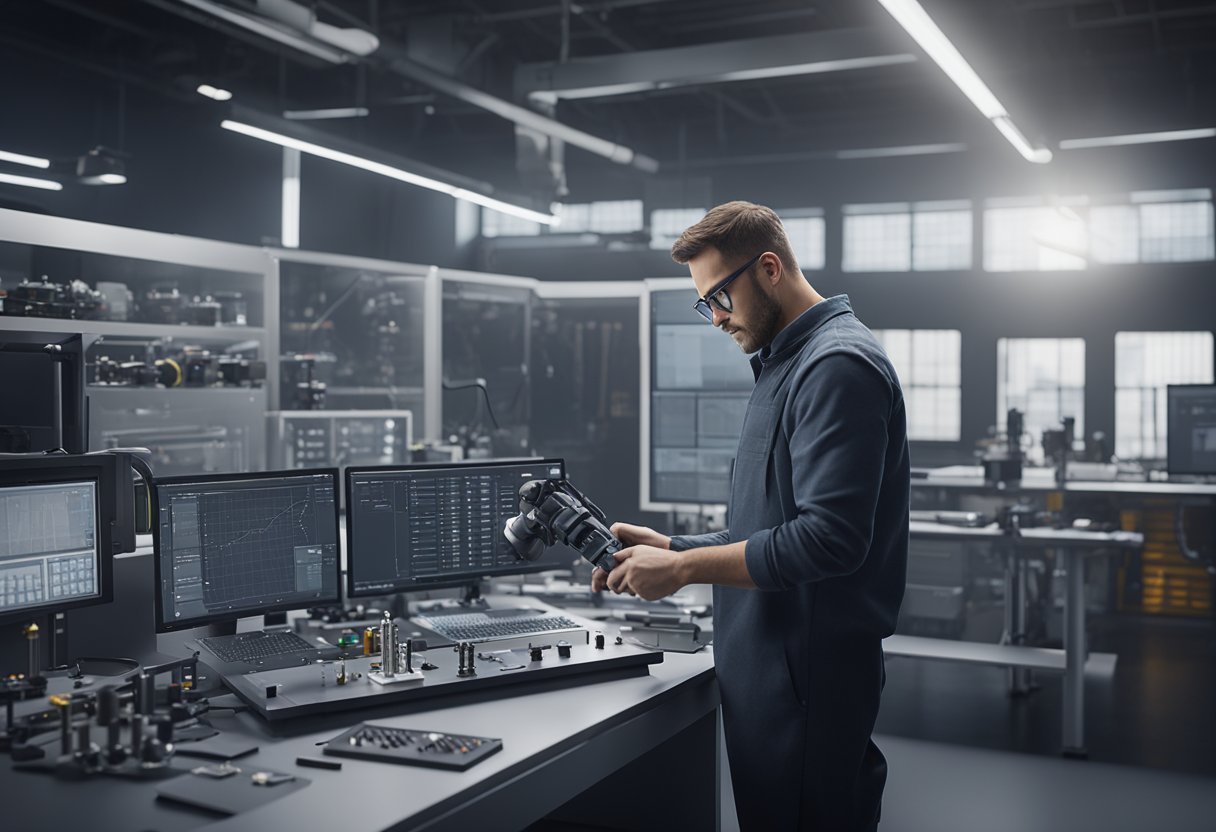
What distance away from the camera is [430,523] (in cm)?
246

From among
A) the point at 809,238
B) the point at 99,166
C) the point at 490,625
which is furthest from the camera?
the point at 809,238

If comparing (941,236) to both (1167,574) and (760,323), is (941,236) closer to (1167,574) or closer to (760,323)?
(1167,574)

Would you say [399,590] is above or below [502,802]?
above


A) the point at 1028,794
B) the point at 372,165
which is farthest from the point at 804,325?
the point at 372,165

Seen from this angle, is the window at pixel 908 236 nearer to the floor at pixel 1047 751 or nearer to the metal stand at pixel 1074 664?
the floor at pixel 1047 751

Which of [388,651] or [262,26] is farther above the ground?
[262,26]

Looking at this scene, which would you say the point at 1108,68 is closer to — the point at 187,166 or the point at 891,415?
the point at 187,166

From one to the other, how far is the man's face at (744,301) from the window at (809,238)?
27.9 feet

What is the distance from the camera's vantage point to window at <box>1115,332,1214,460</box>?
8.98m

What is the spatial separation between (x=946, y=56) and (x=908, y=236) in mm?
6201

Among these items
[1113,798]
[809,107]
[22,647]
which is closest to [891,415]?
[22,647]

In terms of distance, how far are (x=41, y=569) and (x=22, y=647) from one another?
19 centimetres

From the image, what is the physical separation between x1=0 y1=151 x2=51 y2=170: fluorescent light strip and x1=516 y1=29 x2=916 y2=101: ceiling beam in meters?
2.96

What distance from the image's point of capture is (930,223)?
995 centimetres
